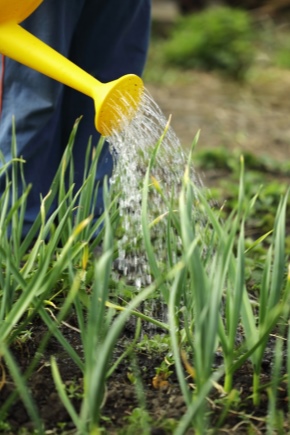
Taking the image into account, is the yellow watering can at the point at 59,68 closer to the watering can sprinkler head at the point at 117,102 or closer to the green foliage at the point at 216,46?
the watering can sprinkler head at the point at 117,102

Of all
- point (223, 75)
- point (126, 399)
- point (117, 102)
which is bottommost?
point (223, 75)

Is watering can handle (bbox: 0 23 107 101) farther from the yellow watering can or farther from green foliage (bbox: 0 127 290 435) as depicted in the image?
green foliage (bbox: 0 127 290 435)

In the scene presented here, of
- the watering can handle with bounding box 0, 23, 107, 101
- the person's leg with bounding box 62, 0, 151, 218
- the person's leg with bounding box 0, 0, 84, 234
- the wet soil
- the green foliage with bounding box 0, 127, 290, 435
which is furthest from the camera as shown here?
the person's leg with bounding box 62, 0, 151, 218

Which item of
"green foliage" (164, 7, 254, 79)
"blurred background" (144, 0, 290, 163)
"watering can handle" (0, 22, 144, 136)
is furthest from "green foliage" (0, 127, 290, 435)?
"green foliage" (164, 7, 254, 79)

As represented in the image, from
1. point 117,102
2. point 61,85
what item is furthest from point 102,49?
point 117,102

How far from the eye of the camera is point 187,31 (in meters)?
5.77

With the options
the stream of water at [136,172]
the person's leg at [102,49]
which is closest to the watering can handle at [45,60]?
the stream of water at [136,172]

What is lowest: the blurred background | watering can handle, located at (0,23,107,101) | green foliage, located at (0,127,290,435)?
the blurred background

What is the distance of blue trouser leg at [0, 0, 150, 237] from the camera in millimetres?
2449

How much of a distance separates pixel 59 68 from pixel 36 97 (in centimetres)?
60

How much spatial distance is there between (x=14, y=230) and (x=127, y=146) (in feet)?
1.07

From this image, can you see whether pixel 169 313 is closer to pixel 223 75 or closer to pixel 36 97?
pixel 36 97

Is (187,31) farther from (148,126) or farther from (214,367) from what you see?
(214,367)

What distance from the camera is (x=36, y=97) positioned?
2.47 metres
